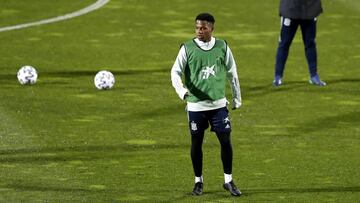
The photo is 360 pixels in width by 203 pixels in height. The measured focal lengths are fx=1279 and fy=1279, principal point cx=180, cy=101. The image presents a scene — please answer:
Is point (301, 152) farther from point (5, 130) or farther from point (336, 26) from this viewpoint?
point (336, 26)

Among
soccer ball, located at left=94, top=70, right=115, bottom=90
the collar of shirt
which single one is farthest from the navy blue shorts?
soccer ball, located at left=94, top=70, right=115, bottom=90

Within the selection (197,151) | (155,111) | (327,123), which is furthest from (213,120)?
(155,111)

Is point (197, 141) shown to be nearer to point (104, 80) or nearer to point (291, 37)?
point (104, 80)

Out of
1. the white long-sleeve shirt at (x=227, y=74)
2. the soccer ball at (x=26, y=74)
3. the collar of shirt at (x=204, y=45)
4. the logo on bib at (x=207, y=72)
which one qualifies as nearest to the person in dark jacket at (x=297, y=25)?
the soccer ball at (x=26, y=74)

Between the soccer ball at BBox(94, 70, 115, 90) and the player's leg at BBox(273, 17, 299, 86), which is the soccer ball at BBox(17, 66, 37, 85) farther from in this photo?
the player's leg at BBox(273, 17, 299, 86)

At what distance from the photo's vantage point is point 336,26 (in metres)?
29.1

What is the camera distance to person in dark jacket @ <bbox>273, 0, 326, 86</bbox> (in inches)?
893

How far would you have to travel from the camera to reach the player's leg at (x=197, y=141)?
15.3 metres

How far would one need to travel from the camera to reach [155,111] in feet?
69.4

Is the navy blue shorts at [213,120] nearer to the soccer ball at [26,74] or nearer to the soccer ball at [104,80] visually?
the soccer ball at [104,80]

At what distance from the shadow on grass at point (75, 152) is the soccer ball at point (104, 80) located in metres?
4.22

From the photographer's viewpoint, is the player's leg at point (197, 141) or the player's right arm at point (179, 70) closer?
the player's right arm at point (179, 70)

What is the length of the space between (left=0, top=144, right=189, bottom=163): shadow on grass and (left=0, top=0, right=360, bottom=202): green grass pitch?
2cm

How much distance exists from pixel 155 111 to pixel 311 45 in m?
3.55
